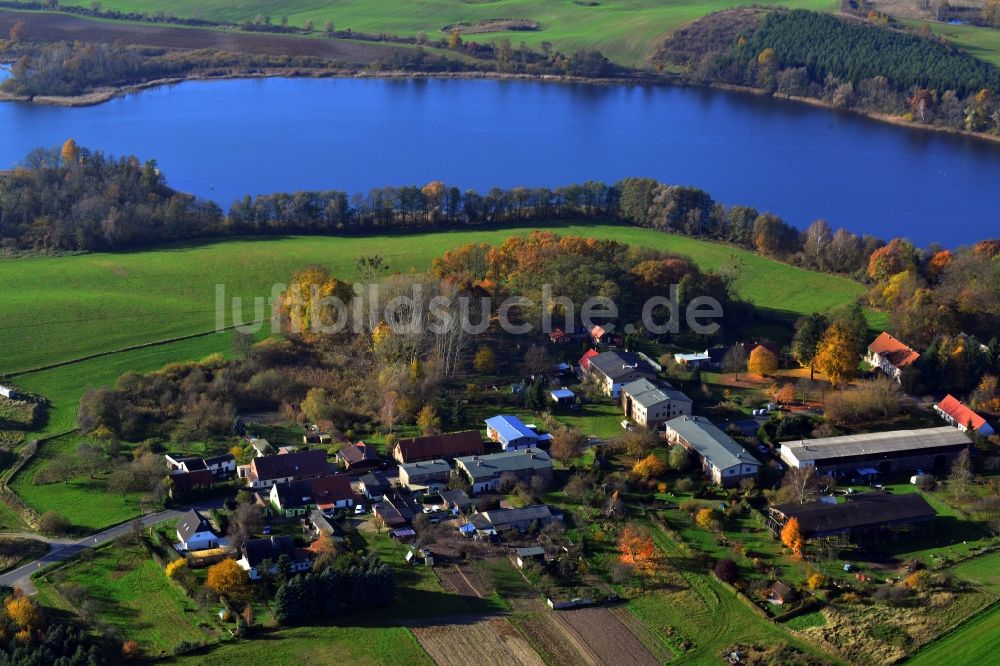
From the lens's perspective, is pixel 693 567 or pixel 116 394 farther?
pixel 116 394

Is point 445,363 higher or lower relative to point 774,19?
lower

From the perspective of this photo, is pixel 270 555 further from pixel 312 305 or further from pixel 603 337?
pixel 603 337

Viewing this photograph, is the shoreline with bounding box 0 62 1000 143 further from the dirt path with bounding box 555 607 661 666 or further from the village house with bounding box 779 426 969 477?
the dirt path with bounding box 555 607 661 666

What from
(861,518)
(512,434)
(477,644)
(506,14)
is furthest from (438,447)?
(506,14)

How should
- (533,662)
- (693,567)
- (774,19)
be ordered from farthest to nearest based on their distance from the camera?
(774,19) < (693,567) < (533,662)

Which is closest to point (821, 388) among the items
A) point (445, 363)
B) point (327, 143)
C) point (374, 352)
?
point (445, 363)

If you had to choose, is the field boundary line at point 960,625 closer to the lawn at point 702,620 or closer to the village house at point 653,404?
the lawn at point 702,620

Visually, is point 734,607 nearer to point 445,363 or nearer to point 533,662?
point 533,662

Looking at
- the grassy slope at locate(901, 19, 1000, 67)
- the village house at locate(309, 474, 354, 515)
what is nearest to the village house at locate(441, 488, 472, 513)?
the village house at locate(309, 474, 354, 515)
